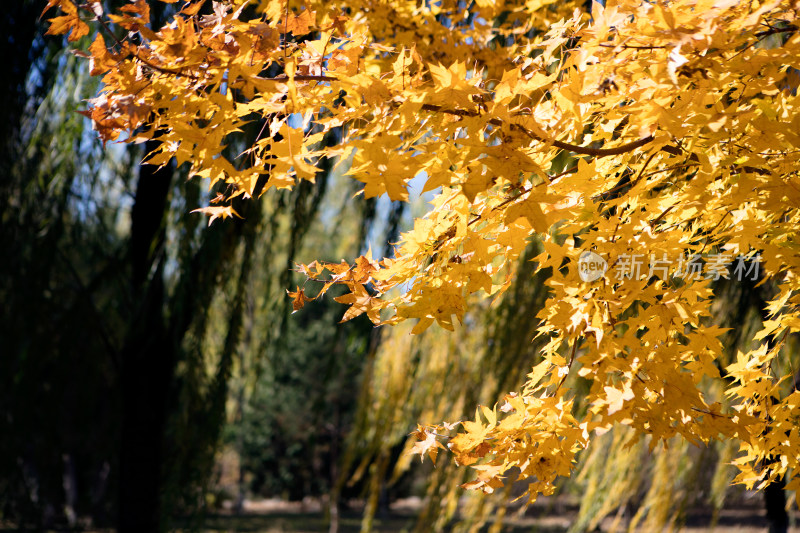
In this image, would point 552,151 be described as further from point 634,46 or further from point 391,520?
point 391,520

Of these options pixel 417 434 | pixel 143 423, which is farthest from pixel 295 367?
pixel 417 434

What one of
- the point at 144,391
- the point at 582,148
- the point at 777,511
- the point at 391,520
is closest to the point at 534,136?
the point at 582,148

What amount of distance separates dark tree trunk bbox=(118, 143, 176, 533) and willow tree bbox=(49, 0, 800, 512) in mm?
1452

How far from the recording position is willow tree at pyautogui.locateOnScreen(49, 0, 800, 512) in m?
0.68

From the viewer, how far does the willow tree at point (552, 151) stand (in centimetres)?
68

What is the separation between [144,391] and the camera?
7.30ft

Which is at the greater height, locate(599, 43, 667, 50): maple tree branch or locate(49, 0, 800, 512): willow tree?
locate(599, 43, 667, 50): maple tree branch

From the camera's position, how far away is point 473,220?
874 mm

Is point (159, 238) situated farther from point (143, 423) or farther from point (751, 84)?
point (751, 84)

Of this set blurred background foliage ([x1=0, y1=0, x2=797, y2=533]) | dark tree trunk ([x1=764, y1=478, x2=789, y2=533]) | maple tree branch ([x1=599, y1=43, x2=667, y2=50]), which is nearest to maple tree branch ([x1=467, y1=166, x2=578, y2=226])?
maple tree branch ([x1=599, y1=43, x2=667, y2=50])

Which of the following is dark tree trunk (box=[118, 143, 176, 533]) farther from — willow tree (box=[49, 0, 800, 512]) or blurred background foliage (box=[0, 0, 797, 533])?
willow tree (box=[49, 0, 800, 512])

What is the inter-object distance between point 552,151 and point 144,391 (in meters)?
1.93

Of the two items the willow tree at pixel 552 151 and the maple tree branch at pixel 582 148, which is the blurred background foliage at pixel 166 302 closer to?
the willow tree at pixel 552 151

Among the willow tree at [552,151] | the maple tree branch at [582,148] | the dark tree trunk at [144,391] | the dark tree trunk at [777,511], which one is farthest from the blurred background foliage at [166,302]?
the maple tree branch at [582,148]
